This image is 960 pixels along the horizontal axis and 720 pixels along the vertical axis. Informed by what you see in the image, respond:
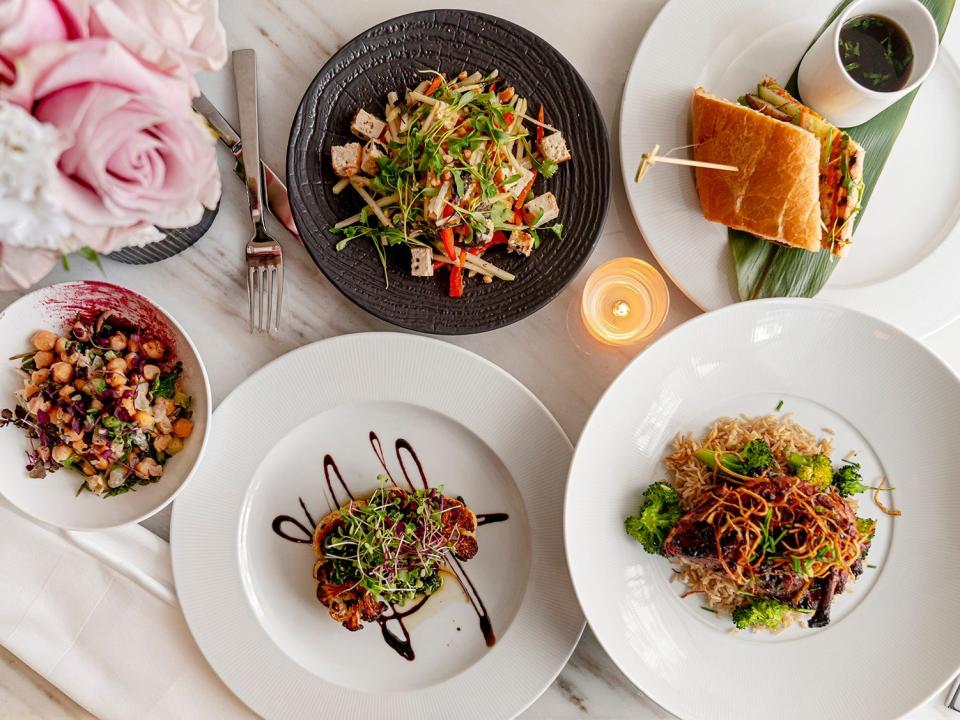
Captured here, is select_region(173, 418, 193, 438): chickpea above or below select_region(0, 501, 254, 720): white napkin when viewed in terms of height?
above

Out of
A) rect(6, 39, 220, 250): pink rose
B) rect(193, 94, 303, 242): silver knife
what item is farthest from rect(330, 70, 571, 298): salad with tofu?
rect(6, 39, 220, 250): pink rose

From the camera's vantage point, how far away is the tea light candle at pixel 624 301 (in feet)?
6.53

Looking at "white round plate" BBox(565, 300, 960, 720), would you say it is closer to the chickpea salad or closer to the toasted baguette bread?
the toasted baguette bread

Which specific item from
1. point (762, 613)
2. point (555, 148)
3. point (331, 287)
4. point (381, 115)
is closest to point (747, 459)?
point (762, 613)

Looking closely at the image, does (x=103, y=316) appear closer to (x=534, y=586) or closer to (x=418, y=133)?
(x=418, y=133)

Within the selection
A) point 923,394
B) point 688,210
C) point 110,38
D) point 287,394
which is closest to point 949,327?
point 923,394

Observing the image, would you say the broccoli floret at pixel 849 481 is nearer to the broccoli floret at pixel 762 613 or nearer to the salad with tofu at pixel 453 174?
the broccoli floret at pixel 762 613

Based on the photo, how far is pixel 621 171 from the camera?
6.40 ft

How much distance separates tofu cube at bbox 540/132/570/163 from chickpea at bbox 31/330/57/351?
1405 mm

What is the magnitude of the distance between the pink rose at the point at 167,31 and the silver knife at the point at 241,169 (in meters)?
0.75

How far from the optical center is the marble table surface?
196 centimetres

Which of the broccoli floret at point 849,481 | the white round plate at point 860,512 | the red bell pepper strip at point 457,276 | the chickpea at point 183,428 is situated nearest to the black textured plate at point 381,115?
the red bell pepper strip at point 457,276

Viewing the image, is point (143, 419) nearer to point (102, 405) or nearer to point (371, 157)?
point (102, 405)

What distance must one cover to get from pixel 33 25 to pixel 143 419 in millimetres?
1070
